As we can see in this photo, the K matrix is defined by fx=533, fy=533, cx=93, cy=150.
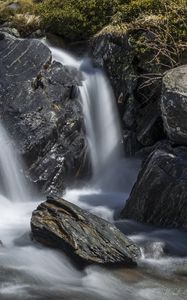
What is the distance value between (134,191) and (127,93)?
3823mm

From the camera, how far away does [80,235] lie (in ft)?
29.1

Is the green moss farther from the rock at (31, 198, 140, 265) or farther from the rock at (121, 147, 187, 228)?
the rock at (31, 198, 140, 265)

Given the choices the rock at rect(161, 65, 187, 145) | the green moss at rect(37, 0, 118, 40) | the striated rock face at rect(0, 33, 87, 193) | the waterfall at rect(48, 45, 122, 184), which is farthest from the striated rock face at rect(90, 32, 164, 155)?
the rock at rect(161, 65, 187, 145)

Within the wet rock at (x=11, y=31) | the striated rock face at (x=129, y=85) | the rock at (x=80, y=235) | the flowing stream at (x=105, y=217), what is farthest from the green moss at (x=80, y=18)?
the rock at (x=80, y=235)

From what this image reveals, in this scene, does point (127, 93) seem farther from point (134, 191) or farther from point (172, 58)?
point (134, 191)

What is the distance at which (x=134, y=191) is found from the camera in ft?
38.3

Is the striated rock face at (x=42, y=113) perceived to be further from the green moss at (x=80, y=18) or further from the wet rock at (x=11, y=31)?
the wet rock at (x=11, y=31)

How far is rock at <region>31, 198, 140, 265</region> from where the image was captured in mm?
8680

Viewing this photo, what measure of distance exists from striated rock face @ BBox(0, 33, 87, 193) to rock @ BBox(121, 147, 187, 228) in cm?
225

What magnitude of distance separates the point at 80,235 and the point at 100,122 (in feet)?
20.0

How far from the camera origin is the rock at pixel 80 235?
28.5ft

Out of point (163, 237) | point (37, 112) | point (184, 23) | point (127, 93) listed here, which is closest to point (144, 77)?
point (127, 93)

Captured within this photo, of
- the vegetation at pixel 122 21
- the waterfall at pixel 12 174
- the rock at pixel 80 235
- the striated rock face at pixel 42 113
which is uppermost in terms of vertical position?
the vegetation at pixel 122 21

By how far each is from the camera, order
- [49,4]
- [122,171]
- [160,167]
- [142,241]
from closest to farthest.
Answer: [142,241]
[160,167]
[122,171]
[49,4]
